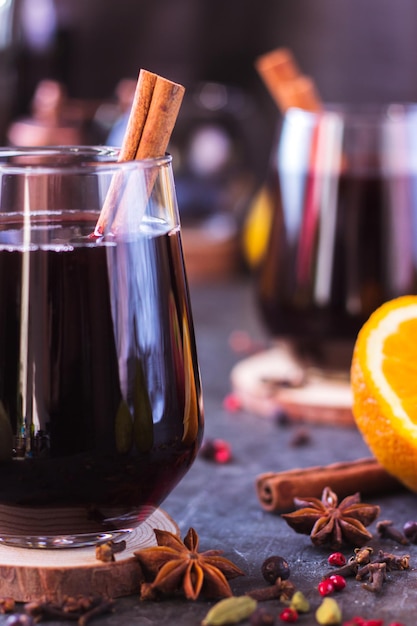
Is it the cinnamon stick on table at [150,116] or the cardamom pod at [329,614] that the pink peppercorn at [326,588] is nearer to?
the cardamom pod at [329,614]

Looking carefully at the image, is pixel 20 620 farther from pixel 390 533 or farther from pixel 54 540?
pixel 390 533

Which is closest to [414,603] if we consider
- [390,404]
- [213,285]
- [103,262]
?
[390,404]

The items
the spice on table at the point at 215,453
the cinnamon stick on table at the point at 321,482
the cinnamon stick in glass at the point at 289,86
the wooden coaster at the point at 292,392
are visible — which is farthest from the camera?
the cinnamon stick in glass at the point at 289,86

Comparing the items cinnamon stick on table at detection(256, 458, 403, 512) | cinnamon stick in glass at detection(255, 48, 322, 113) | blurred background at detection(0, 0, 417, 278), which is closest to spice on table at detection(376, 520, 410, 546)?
cinnamon stick on table at detection(256, 458, 403, 512)

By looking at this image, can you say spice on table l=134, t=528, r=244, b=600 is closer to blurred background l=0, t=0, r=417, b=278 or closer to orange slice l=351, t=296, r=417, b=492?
orange slice l=351, t=296, r=417, b=492

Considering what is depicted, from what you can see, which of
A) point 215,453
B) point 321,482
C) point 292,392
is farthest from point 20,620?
point 292,392

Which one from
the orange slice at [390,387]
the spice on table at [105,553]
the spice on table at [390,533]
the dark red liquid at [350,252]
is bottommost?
the spice on table at [390,533]

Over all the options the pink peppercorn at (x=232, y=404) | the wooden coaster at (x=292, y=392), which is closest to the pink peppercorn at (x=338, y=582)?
the wooden coaster at (x=292, y=392)
